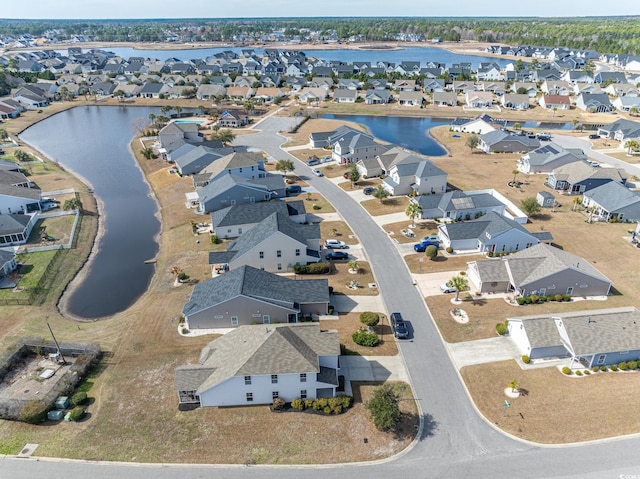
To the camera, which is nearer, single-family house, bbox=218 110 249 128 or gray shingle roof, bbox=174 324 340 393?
gray shingle roof, bbox=174 324 340 393

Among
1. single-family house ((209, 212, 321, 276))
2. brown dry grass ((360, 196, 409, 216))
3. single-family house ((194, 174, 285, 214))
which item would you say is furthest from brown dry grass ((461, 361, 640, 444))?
single-family house ((194, 174, 285, 214))

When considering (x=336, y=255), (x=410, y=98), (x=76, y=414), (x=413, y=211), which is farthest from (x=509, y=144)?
(x=76, y=414)

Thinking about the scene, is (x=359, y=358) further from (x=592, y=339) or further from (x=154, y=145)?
(x=154, y=145)

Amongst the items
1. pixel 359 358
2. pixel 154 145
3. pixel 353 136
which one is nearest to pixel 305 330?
pixel 359 358

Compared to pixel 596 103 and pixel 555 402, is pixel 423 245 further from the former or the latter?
pixel 596 103

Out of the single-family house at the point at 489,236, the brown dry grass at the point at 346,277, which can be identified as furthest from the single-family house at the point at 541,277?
the brown dry grass at the point at 346,277

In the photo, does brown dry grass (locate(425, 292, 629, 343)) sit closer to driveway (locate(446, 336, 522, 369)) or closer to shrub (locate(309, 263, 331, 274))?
driveway (locate(446, 336, 522, 369))
